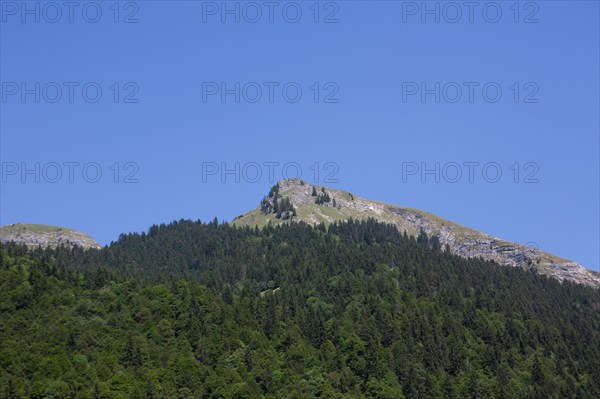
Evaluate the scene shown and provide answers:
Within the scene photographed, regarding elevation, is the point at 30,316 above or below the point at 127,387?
above

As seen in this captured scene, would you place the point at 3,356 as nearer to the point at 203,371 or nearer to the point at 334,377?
the point at 203,371

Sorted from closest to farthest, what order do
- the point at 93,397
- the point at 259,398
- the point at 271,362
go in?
the point at 93,397
the point at 259,398
the point at 271,362

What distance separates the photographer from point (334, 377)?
193m

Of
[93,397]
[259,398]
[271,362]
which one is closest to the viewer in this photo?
[93,397]

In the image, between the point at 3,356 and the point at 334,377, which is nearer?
the point at 3,356

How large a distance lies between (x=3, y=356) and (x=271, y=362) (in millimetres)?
58243

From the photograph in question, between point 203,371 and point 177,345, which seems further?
point 177,345

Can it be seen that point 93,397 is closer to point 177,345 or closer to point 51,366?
point 51,366

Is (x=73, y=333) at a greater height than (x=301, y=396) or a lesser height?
greater

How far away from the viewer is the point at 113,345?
7234 inches

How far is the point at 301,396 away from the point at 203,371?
2165 cm

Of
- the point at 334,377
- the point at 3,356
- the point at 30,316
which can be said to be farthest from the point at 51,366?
the point at 334,377

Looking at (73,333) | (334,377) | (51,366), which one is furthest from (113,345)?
(334,377)

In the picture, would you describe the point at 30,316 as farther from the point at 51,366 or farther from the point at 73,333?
the point at 51,366
